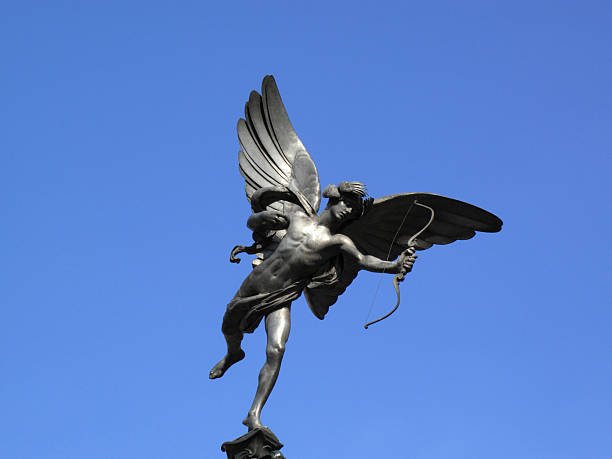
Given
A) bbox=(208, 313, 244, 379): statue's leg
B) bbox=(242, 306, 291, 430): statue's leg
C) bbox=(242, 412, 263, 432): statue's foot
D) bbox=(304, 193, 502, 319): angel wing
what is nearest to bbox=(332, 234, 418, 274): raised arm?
bbox=(304, 193, 502, 319): angel wing

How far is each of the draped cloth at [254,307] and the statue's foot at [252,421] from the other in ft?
4.55

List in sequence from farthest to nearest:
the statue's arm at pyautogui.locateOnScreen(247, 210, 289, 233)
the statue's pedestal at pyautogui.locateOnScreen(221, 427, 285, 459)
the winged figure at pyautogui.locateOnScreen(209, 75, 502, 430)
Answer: the statue's arm at pyautogui.locateOnScreen(247, 210, 289, 233), the winged figure at pyautogui.locateOnScreen(209, 75, 502, 430), the statue's pedestal at pyautogui.locateOnScreen(221, 427, 285, 459)

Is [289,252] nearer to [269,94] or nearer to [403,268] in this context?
[403,268]

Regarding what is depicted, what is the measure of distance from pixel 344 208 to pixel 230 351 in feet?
7.83

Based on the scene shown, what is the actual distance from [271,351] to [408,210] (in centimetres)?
260

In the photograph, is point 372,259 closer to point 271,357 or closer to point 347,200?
point 347,200

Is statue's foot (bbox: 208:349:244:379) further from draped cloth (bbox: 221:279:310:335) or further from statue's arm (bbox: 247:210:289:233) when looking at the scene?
statue's arm (bbox: 247:210:289:233)

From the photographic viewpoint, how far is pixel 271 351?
14.0 metres

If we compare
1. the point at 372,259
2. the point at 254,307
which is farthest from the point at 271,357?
the point at 372,259

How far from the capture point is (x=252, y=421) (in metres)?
13.5

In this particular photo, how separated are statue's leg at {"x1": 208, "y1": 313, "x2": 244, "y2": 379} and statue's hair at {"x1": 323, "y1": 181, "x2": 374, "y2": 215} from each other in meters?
2.06

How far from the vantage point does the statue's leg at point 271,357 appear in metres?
13.6

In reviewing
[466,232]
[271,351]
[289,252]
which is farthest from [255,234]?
[466,232]

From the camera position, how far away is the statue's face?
565 inches
